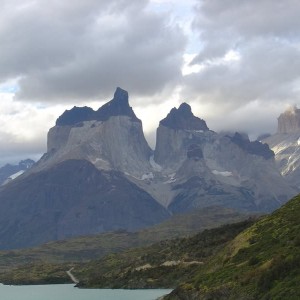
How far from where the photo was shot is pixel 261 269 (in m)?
88.9

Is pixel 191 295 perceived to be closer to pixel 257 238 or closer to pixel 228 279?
pixel 228 279

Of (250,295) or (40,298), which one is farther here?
(40,298)

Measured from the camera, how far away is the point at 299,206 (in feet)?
419

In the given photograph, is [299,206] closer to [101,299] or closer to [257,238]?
[257,238]

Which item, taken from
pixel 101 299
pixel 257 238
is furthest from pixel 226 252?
pixel 101 299

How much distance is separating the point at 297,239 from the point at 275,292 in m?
22.3

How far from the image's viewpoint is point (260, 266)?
92.8 metres

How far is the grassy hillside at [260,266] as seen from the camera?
262ft

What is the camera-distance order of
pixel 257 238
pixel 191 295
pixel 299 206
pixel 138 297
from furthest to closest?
pixel 138 297 → pixel 299 206 → pixel 257 238 → pixel 191 295

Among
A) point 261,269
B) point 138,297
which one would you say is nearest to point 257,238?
point 261,269

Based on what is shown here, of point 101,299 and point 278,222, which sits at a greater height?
point 278,222

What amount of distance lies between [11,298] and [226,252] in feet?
335

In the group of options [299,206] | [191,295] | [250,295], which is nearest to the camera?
[250,295]

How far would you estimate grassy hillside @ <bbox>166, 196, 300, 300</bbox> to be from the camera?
79875mm
